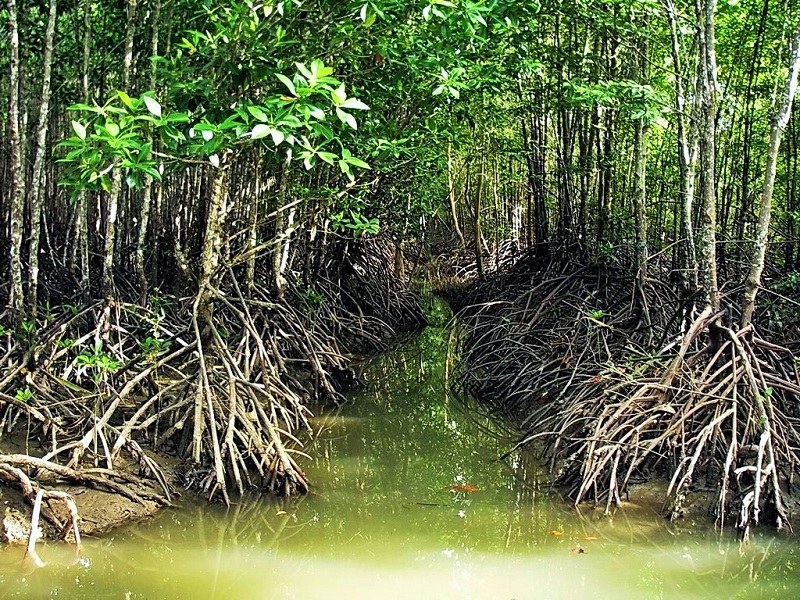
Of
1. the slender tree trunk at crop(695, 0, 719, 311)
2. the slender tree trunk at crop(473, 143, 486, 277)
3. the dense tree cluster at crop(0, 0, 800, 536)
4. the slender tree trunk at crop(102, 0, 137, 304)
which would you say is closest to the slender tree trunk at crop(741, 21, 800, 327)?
the dense tree cluster at crop(0, 0, 800, 536)

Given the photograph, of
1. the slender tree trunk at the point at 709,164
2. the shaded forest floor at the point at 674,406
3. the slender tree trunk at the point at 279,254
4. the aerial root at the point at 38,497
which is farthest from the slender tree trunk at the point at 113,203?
the slender tree trunk at the point at 709,164

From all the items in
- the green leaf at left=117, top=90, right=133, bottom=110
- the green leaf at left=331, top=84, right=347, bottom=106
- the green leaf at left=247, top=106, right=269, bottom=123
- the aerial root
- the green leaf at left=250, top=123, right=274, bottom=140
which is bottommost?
the aerial root

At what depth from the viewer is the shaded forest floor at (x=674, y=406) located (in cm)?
425

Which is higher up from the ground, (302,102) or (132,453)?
(302,102)

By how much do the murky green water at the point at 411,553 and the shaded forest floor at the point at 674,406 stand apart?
0.25 meters

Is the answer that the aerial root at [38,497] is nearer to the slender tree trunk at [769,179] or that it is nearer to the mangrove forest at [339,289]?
the mangrove forest at [339,289]

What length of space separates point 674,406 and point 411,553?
185cm

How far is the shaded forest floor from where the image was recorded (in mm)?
4246

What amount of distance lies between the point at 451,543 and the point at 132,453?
1950 millimetres

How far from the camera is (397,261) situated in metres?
14.4

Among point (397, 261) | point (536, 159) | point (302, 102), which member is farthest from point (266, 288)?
point (397, 261)

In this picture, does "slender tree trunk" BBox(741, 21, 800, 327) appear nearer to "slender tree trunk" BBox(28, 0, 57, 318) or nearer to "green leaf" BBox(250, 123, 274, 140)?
"green leaf" BBox(250, 123, 274, 140)

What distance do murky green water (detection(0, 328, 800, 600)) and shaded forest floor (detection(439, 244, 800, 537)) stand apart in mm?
249

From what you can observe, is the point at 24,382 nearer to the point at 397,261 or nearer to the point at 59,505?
the point at 59,505
